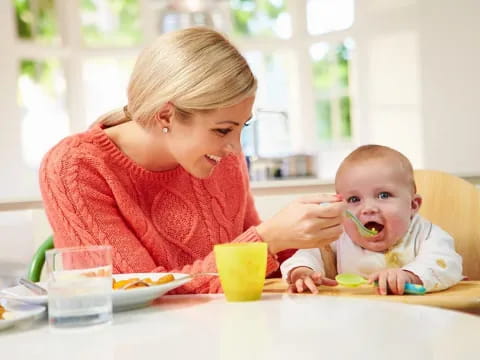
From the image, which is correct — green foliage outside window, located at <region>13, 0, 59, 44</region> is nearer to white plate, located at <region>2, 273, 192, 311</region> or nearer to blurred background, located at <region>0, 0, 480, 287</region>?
blurred background, located at <region>0, 0, 480, 287</region>

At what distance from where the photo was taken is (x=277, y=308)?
983mm

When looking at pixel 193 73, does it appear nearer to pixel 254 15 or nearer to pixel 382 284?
pixel 382 284

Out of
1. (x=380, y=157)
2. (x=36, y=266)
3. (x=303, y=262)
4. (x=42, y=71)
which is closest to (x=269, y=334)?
(x=303, y=262)

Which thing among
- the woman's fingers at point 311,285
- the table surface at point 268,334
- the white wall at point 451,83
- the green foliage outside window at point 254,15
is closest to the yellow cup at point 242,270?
the table surface at point 268,334

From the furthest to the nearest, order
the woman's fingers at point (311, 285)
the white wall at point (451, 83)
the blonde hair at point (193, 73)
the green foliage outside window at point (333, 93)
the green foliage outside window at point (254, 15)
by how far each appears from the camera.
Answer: the green foliage outside window at point (254, 15) < the green foliage outside window at point (333, 93) < the white wall at point (451, 83) < the blonde hair at point (193, 73) < the woman's fingers at point (311, 285)

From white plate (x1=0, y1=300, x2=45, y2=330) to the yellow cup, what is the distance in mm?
265

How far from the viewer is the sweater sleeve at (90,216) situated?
4.46 ft

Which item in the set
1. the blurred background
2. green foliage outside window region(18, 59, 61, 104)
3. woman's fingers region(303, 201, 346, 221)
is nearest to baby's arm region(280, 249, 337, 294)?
woman's fingers region(303, 201, 346, 221)

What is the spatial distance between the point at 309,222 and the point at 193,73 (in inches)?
15.5

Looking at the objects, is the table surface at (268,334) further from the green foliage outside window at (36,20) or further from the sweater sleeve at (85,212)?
the green foliage outside window at (36,20)

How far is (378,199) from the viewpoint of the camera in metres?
1.56

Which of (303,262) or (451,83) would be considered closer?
(303,262)

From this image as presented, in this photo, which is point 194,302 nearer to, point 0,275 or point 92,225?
point 92,225

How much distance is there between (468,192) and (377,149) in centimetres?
30
